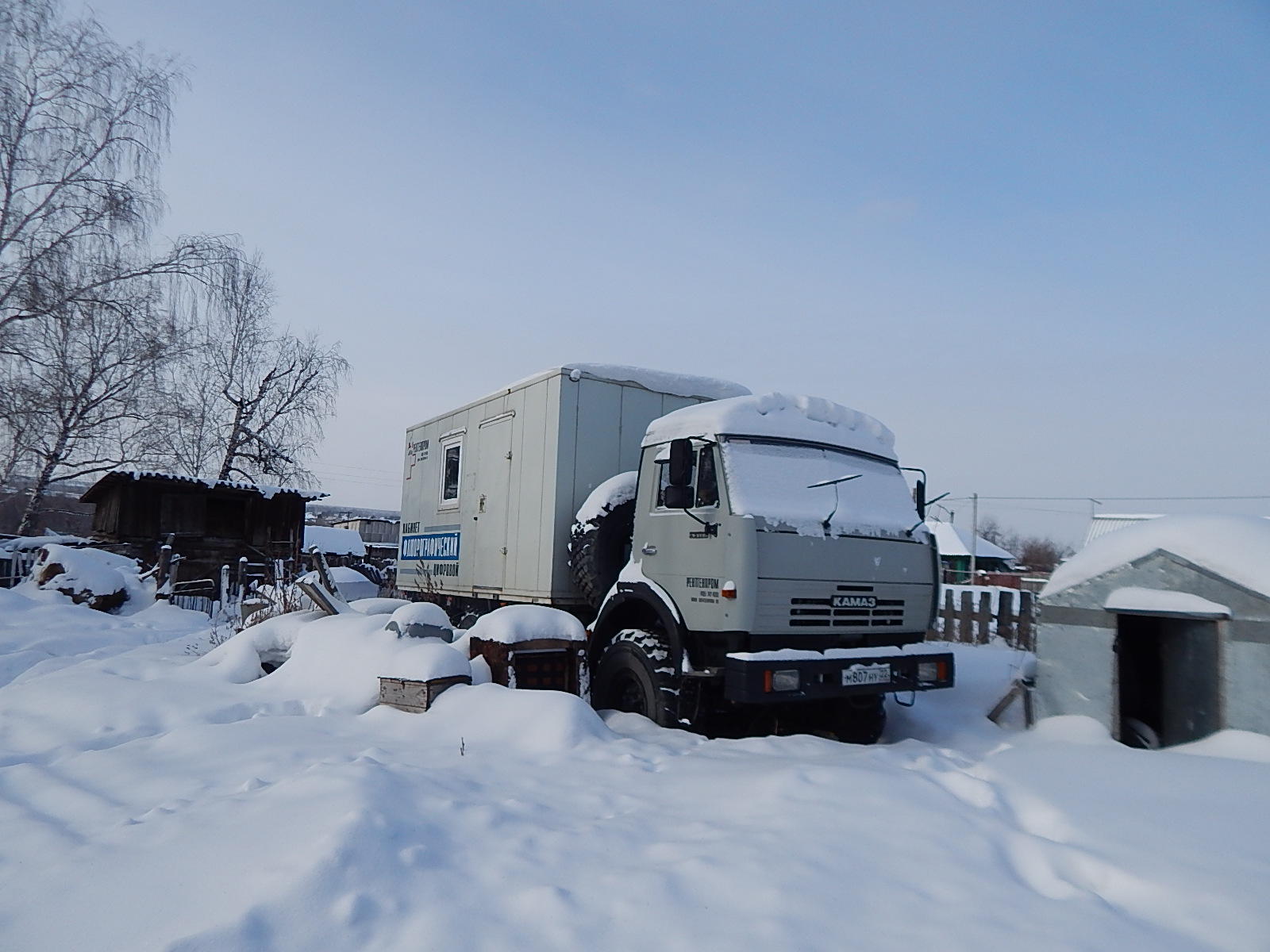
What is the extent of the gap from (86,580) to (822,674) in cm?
1477

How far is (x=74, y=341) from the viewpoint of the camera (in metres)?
18.0

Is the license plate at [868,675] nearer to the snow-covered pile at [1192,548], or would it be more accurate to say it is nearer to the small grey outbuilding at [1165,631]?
the small grey outbuilding at [1165,631]

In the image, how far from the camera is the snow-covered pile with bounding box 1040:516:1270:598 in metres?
5.32

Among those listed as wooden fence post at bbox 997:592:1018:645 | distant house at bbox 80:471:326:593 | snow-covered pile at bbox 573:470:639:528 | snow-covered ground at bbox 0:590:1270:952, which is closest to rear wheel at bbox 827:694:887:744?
snow-covered ground at bbox 0:590:1270:952

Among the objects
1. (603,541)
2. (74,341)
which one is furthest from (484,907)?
(74,341)

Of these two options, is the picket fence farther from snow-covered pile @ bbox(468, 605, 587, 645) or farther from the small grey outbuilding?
snow-covered pile @ bbox(468, 605, 587, 645)

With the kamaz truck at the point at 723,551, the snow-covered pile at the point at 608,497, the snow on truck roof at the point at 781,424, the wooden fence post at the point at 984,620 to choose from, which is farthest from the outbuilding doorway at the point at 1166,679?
the wooden fence post at the point at 984,620

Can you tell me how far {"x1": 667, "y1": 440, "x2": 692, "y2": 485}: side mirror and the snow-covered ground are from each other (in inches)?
71.5

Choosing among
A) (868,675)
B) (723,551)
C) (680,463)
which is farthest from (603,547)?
(868,675)

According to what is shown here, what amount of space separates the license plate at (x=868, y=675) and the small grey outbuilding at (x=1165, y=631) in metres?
1.37

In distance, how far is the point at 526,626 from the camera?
6668 mm

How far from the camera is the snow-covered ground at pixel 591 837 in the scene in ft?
8.70

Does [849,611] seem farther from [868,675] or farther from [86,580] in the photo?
[86,580]

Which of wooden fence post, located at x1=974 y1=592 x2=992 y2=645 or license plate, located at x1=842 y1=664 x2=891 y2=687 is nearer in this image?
license plate, located at x1=842 y1=664 x2=891 y2=687
